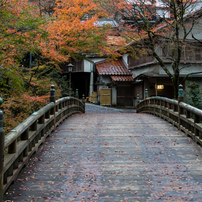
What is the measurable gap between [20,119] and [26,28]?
3337 millimetres

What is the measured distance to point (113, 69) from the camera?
25406 mm

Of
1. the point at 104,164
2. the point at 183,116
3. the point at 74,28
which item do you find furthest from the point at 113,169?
the point at 74,28

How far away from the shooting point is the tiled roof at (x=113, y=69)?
2459cm

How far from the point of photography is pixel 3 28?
7.87m

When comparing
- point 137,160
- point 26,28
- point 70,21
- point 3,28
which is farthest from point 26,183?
point 70,21

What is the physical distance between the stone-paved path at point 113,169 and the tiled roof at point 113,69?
56.7ft

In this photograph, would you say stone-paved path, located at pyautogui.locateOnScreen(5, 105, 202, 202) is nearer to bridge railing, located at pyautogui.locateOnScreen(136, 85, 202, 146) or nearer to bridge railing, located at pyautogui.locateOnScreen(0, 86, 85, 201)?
bridge railing, located at pyautogui.locateOnScreen(0, 86, 85, 201)

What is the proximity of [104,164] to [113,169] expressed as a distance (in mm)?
332

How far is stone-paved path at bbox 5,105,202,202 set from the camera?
3.75m

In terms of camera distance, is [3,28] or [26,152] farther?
[3,28]

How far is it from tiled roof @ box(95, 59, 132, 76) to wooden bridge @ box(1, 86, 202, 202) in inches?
659

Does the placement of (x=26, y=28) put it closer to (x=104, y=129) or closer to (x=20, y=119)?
(x=20, y=119)

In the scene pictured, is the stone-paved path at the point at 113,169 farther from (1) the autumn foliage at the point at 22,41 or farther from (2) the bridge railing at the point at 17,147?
(1) the autumn foliage at the point at 22,41

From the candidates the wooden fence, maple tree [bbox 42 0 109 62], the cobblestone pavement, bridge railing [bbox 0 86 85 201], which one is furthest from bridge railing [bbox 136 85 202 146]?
the cobblestone pavement
